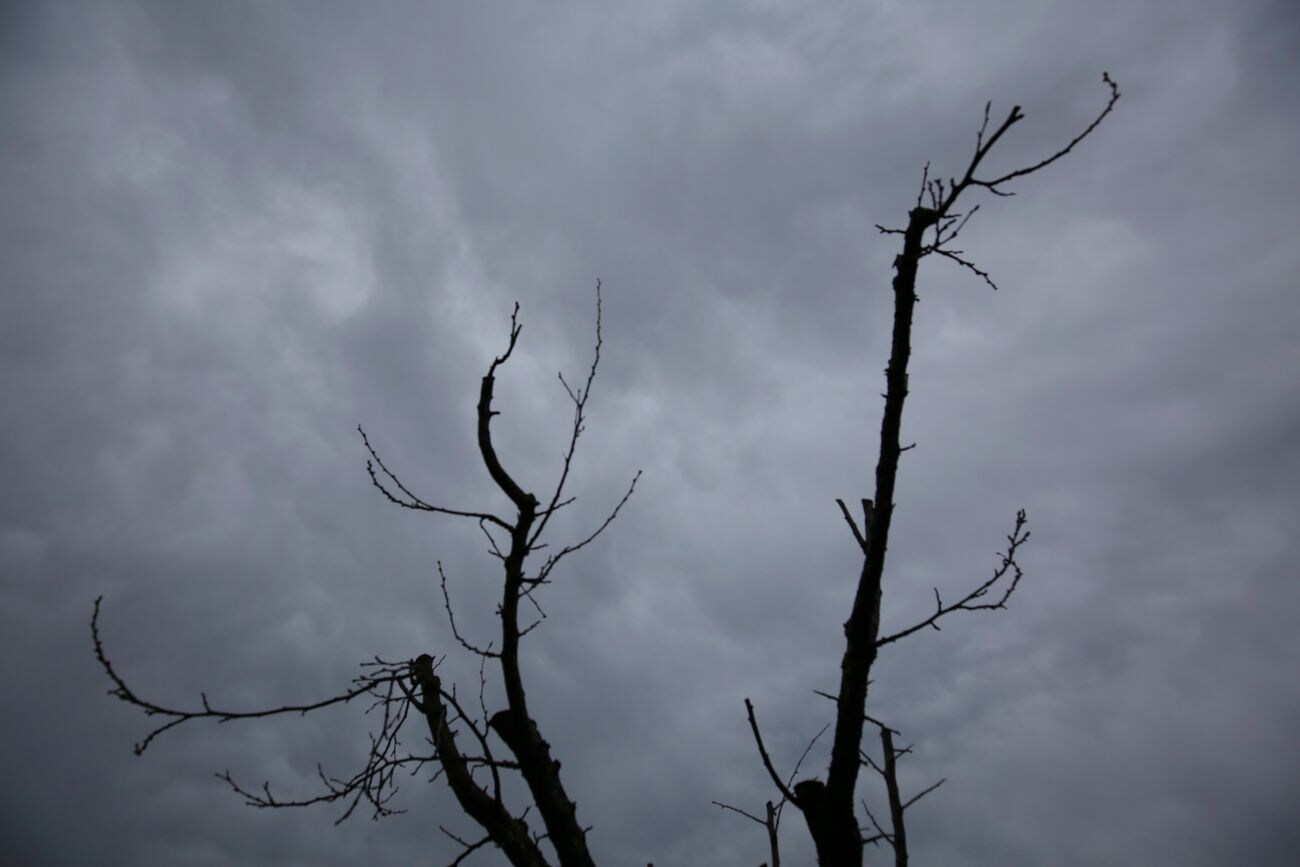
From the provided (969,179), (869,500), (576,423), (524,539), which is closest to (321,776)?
(524,539)

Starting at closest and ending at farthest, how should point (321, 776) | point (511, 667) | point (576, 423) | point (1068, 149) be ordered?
point (1068, 149), point (511, 667), point (321, 776), point (576, 423)

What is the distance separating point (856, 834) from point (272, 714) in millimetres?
3193

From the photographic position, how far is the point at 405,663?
4.91 m

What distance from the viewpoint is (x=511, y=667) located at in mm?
4441

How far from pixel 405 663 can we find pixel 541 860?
5.07 ft

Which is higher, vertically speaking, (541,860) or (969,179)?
(969,179)

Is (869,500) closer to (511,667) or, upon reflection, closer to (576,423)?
(576,423)

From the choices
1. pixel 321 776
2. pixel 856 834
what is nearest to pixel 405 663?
pixel 321 776

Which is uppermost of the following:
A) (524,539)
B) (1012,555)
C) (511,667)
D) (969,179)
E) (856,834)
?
(969,179)

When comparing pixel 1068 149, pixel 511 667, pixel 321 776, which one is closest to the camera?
pixel 1068 149

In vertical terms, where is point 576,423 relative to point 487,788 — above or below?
above

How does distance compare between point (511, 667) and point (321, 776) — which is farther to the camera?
point (321, 776)

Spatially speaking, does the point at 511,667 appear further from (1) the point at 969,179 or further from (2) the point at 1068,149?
(2) the point at 1068,149

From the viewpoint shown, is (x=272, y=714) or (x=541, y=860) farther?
(x=541, y=860)
